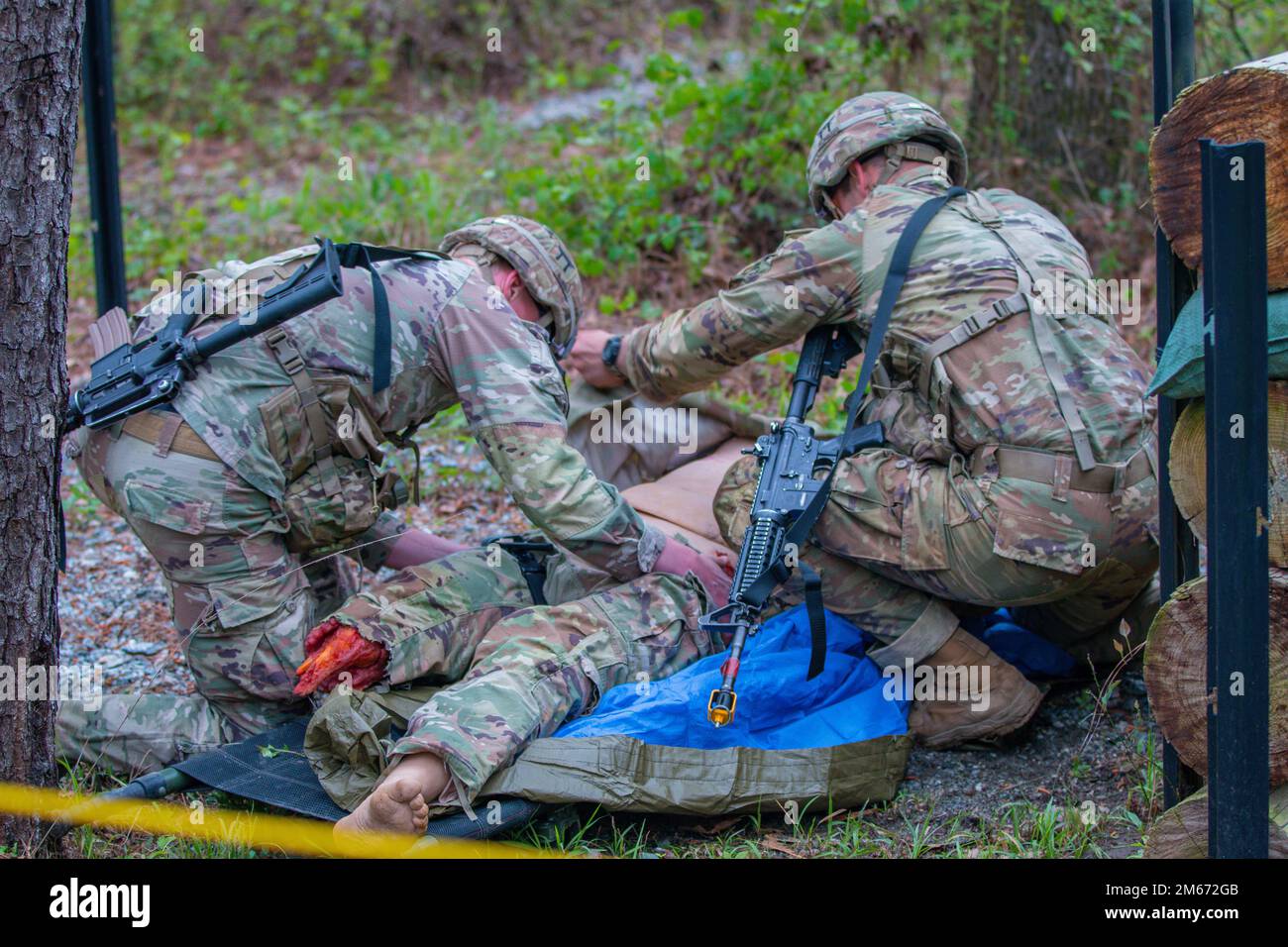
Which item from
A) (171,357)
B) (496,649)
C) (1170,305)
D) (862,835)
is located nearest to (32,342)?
(171,357)

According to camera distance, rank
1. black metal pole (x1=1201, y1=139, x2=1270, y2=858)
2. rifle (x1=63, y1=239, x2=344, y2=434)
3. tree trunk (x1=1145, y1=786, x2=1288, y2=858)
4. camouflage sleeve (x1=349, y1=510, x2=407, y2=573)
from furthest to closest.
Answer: camouflage sleeve (x1=349, y1=510, x2=407, y2=573), rifle (x1=63, y1=239, x2=344, y2=434), tree trunk (x1=1145, y1=786, x2=1288, y2=858), black metal pole (x1=1201, y1=139, x2=1270, y2=858)

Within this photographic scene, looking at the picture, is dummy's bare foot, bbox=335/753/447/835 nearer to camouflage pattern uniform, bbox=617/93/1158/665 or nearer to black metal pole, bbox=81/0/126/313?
camouflage pattern uniform, bbox=617/93/1158/665

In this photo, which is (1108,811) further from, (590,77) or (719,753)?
(590,77)

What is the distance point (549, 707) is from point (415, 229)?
4655 millimetres

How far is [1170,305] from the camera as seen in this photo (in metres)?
3.04

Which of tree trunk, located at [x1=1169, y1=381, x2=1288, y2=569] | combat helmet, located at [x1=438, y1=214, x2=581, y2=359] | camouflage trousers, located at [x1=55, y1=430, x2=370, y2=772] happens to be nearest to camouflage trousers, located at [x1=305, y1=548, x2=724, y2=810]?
camouflage trousers, located at [x1=55, y1=430, x2=370, y2=772]

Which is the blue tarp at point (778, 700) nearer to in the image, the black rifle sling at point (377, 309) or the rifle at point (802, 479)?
the rifle at point (802, 479)

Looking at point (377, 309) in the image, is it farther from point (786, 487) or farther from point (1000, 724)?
point (1000, 724)

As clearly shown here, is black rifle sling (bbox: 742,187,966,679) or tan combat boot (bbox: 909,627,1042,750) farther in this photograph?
tan combat boot (bbox: 909,627,1042,750)

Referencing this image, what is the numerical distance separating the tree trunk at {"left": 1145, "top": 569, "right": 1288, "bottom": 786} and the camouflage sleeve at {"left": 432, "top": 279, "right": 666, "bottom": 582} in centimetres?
151

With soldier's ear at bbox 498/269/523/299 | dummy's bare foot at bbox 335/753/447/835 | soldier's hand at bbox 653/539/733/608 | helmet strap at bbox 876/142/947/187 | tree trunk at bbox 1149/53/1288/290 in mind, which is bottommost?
dummy's bare foot at bbox 335/753/447/835

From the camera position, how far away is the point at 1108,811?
3.46 meters

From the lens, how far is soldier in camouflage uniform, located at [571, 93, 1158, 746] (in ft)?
12.2

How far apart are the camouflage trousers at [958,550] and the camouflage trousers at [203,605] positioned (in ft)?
4.55
